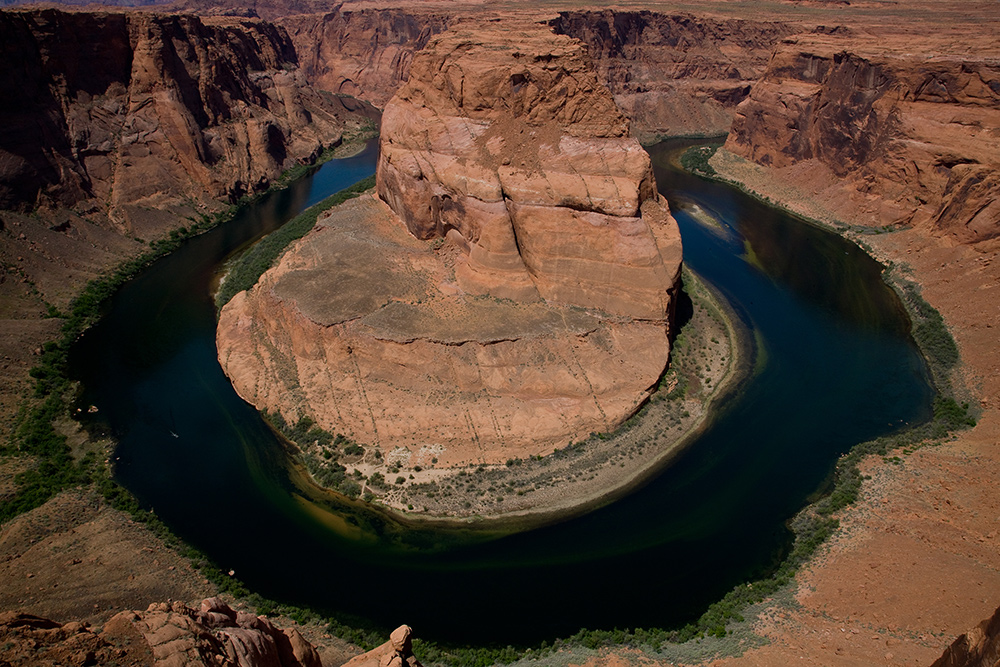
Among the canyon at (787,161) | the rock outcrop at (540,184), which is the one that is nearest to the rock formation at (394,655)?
the canyon at (787,161)

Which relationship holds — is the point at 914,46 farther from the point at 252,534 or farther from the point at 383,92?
the point at 383,92

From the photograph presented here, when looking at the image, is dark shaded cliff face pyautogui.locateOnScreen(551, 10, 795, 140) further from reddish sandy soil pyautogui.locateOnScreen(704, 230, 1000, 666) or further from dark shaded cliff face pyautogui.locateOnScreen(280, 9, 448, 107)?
reddish sandy soil pyautogui.locateOnScreen(704, 230, 1000, 666)

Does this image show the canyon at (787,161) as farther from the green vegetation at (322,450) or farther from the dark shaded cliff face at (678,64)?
the green vegetation at (322,450)

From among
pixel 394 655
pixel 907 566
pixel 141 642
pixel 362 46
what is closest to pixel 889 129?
pixel 907 566

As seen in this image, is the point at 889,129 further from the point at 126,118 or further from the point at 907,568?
the point at 126,118

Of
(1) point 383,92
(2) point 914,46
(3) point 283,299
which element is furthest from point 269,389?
(1) point 383,92

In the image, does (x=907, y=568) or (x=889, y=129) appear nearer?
(x=907, y=568)
